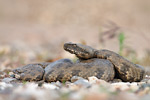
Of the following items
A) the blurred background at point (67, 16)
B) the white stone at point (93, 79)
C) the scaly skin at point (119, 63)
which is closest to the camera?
the white stone at point (93, 79)

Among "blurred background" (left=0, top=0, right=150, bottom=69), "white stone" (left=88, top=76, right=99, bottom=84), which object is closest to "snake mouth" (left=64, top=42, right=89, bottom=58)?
"white stone" (left=88, top=76, right=99, bottom=84)

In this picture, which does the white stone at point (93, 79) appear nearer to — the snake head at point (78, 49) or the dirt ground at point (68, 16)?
the snake head at point (78, 49)

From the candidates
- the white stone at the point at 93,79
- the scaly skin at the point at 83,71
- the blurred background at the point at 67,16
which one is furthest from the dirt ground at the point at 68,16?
the white stone at the point at 93,79

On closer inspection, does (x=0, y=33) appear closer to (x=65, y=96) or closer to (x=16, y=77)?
(x=16, y=77)

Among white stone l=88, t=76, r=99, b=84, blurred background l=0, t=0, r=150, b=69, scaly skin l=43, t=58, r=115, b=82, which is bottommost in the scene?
white stone l=88, t=76, r=99, b=84

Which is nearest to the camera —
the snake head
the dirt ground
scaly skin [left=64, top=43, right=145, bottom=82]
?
scaly skin [left=64, top=43, right=145, bottom=82]

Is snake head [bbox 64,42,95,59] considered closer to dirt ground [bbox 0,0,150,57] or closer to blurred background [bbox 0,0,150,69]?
blurred background [bbox 0,0,150,69]

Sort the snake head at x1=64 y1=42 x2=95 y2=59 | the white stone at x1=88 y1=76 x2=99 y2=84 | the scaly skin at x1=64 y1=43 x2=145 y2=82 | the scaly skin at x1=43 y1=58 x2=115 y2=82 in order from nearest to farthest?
the white stone at x1=88 y1=76 x2=99 y2=84 → the scaly skin at x1=43 y1=58 x2=115 y2=82 → the scaly skin at x1=64 y1=43 x2=145 y2=82 → the snake head at x1=64 y1=42 x2=95 y2=59

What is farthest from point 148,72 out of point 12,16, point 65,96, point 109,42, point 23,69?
point 12,16

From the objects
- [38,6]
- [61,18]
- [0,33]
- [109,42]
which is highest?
[38,6]
